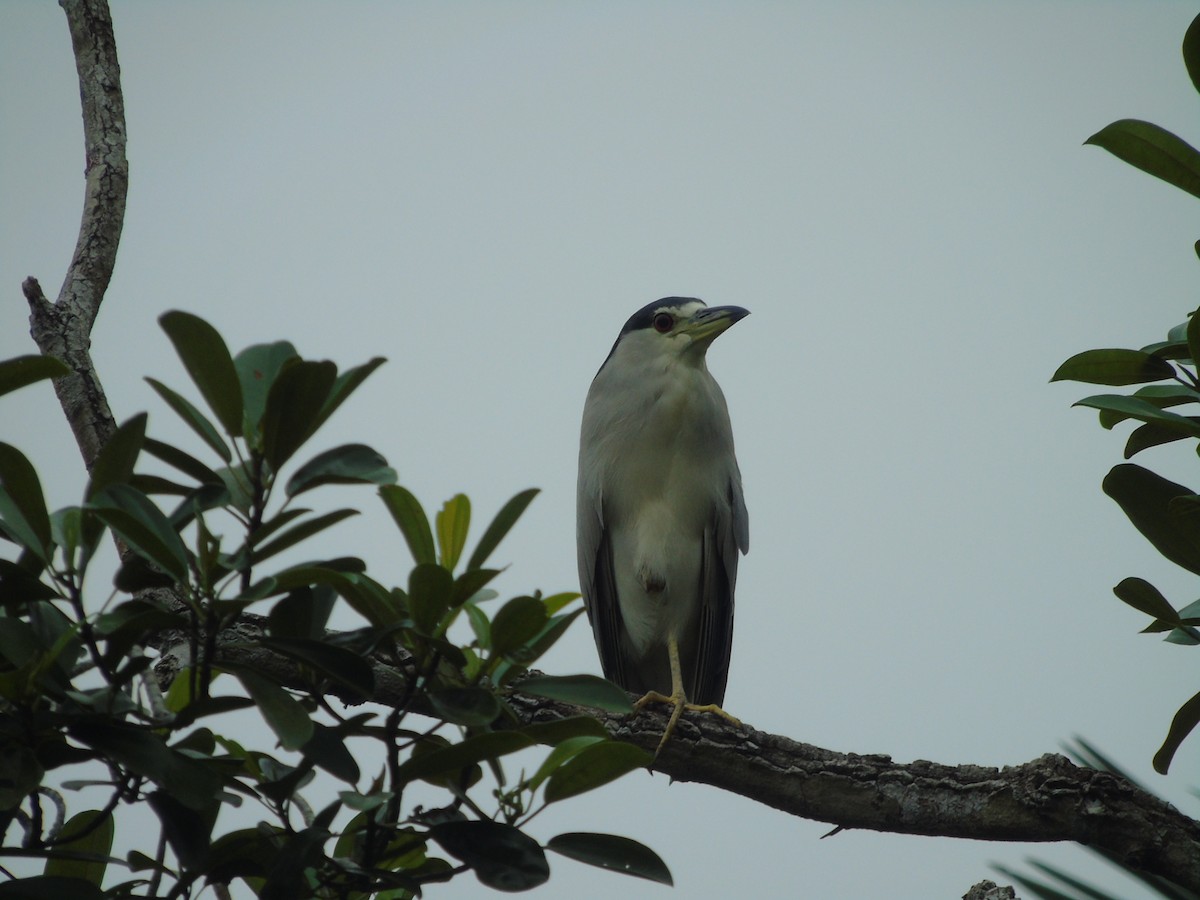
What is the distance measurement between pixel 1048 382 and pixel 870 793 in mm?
952

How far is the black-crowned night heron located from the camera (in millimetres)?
3881

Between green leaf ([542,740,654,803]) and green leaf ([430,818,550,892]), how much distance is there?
0.11 metres

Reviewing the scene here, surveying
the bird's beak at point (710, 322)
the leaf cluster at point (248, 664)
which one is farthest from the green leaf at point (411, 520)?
the bird's beak at point (710, 322)

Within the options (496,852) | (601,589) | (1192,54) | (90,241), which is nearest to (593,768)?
(496,852)

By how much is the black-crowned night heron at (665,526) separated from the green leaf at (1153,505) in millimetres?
2066

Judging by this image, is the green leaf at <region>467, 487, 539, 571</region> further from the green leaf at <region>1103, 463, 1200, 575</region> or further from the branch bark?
the green leaf at <region>1103, 463, 1200, 575</region>

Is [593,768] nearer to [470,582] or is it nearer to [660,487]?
[470,582]

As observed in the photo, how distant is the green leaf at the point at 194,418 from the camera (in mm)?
1374

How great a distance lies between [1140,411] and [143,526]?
5.19 ft

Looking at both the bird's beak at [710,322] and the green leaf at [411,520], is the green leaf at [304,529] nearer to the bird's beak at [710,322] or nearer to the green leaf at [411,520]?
the green leaf at [411,520]

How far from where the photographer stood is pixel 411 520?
5.29 feet

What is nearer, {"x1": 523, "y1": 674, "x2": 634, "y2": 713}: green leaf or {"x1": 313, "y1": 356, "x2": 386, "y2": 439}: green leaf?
{"x1": 313, "y1": 356, "x2": 386, "y2": 439}: green leaf

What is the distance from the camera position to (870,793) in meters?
2.27

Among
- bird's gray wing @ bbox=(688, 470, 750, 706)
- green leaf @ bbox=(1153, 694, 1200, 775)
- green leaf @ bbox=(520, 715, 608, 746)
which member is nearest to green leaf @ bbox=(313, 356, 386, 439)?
green leaf @ bbox=(520, 715, 608, 746)
